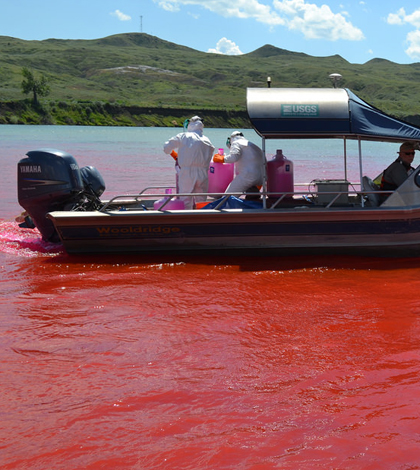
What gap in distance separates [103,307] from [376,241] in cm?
415

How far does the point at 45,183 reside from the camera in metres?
9.15

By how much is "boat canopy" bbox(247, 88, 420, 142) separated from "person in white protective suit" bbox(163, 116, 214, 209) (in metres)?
1.09

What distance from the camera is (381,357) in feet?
18.1

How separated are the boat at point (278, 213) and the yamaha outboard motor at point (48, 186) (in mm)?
15

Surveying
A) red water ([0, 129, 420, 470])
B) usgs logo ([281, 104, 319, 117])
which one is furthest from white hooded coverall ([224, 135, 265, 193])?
red water ([0, 129, 420, 470])

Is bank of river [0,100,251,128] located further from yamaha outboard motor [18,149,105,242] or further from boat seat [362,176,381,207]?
yamaha outboard motor [18,149,105,242]

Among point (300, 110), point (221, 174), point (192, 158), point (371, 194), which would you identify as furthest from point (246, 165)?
point (371, 194)

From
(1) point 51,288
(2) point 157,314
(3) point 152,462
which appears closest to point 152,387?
(3) point 152,462

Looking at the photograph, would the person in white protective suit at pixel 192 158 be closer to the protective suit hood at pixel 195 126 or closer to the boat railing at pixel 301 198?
the protective suit hood at pixel 195 126

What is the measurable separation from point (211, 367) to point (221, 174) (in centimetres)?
472

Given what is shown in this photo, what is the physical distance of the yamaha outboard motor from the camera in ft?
30.0

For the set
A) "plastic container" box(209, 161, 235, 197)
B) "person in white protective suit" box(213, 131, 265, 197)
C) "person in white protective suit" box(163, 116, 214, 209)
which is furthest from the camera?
"plastic container" box(209, 161, 235, 197)

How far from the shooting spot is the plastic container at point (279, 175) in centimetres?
891

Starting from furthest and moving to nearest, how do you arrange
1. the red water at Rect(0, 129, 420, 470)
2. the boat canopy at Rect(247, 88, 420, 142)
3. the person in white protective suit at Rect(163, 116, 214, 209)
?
the person in white protective suit at Rect(163, 116, 214, 209) → the boat canopy at Rect(247, 88, 420, 142) → the red water at Rect(0, 129, 420, 470)
